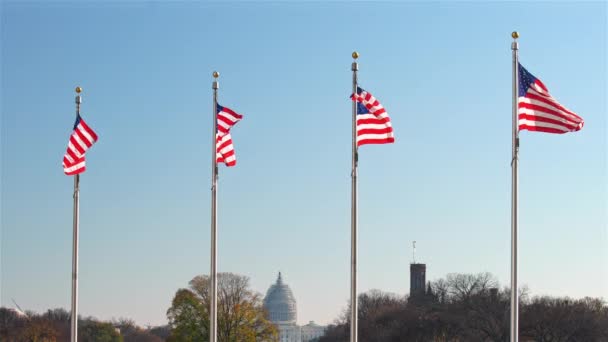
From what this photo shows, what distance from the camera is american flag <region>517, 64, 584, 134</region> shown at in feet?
166

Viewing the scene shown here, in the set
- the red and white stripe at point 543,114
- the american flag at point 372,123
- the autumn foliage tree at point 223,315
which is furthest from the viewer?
the autumn foliage tree at point 223,315

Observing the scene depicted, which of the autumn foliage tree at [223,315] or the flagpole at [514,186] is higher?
the flagpole at [514,186]

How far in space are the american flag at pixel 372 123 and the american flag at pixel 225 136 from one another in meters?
7.36

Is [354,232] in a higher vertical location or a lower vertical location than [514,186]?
lower

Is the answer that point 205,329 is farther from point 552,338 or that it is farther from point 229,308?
point 552,338

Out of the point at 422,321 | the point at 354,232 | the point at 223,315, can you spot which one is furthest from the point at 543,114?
the point at 422,321

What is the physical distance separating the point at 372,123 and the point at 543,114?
26.3 ft

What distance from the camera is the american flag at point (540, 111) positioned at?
50.7m

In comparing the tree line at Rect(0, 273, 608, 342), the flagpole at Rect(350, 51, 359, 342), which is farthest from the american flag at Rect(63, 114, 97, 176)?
the tree line at Rect(0, 273, 608, 342)

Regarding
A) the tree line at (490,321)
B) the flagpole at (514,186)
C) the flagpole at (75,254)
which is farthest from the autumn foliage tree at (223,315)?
the flagpole at (514,186)

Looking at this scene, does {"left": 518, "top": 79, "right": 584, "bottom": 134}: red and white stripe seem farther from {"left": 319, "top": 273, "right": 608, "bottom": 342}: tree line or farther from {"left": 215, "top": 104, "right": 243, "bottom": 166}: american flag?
{"left": 319, "top": 273, "right": 608, "bottom": 342}: tree line

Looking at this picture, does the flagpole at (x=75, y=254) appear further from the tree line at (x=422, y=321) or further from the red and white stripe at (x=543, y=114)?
the tree line at (x=422, y=321)

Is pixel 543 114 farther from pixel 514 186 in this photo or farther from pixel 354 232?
pixel 354 232

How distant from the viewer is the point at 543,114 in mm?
51250
